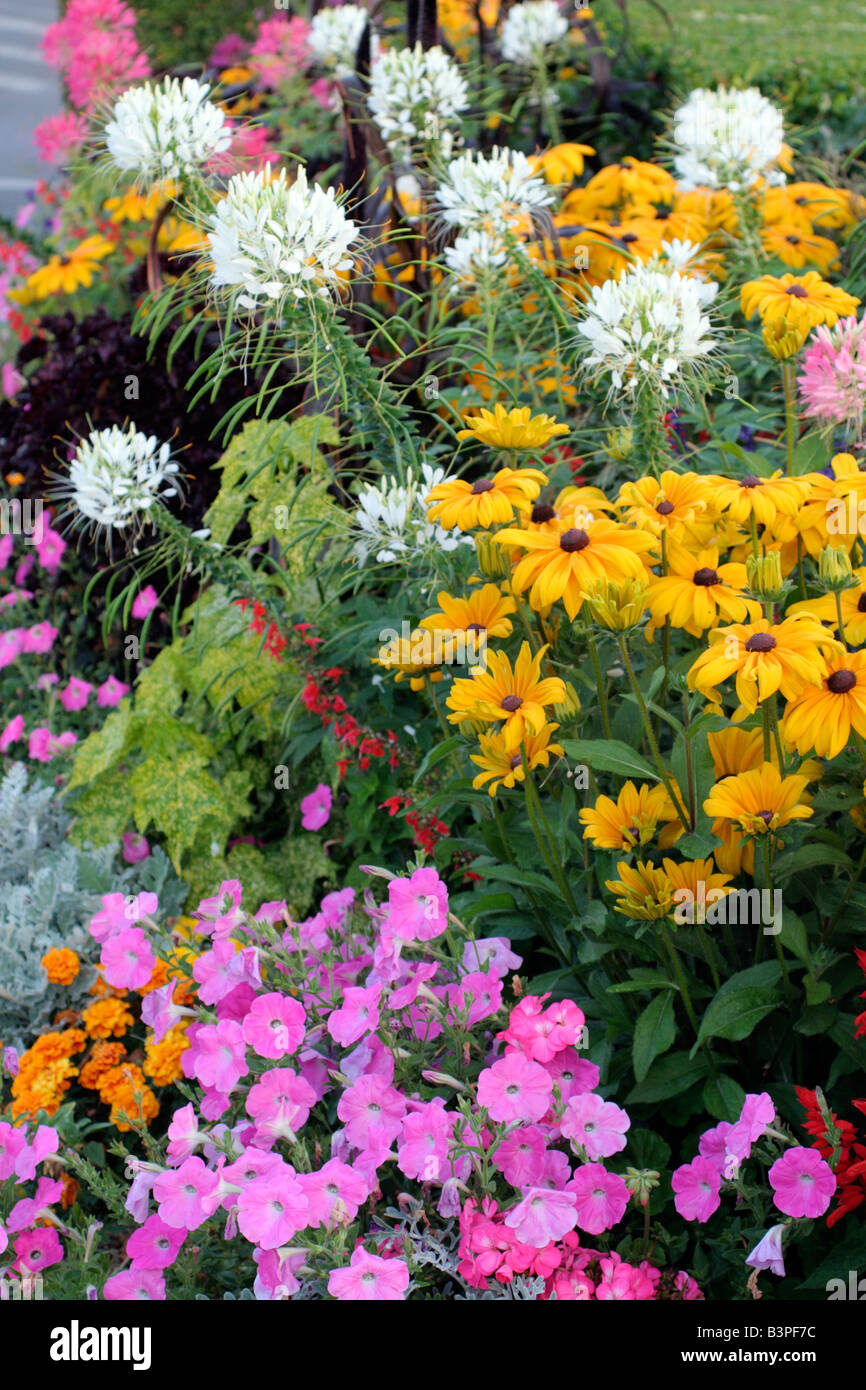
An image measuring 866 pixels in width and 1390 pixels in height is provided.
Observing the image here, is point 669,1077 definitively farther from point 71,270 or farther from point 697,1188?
point 71,270

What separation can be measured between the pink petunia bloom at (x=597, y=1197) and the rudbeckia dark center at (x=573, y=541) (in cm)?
76

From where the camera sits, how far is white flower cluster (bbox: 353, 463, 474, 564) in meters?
1.86

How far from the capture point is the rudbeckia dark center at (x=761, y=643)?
4.33 ft

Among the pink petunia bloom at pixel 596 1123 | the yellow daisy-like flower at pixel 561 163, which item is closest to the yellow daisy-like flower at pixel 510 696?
the pink petunia bloom at pixel 596 1123

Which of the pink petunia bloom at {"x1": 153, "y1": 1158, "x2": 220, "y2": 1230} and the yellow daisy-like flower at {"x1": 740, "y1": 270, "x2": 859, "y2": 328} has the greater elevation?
the yellow daisy-like flower at {"x1": 740, "y1": 270, "x2": 859, "y2": 328}

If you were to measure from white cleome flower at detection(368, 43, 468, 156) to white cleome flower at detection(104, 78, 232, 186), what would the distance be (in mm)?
785

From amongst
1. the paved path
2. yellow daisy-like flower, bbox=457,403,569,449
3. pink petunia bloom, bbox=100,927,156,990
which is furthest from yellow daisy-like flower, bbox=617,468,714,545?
the paved path

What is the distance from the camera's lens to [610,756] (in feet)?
4.96

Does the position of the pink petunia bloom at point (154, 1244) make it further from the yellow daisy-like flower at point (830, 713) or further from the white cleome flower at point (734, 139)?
the white cleome flower at point (734, 139)

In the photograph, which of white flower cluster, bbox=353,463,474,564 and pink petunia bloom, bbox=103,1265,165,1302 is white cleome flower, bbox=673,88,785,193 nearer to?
white flower cluster, bbox=353,463,474,564

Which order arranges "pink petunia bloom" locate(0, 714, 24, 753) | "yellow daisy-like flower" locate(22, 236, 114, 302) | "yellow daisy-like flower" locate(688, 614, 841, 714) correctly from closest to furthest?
1. "yellow daisy-like flower" locate(688, 614, 841, 714)
2. "pink petunia bloom" locate(0, 714, 24, 753)
3. "yellow daisy-like flower" locate(22, 236, 114, 302)
